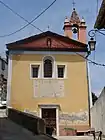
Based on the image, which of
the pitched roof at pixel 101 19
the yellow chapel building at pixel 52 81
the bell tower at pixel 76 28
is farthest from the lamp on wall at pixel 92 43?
the bell tower at pixel 76 28

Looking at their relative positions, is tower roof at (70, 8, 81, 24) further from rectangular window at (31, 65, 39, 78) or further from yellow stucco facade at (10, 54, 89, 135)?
rectangular window at (31, 65, 39, 78)

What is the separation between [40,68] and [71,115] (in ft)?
13.7

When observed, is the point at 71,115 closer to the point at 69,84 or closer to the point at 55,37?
the point at 69,84

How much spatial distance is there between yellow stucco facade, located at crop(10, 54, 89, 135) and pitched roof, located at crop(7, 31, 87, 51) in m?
0.58

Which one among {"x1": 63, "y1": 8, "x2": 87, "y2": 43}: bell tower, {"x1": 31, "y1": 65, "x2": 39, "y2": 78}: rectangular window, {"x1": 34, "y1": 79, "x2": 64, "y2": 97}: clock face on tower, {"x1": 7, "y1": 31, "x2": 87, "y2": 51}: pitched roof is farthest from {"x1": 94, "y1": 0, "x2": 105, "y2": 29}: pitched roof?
{"x1": 63, "y1": 8, "x2": 87, "y2": 43}: bell tower

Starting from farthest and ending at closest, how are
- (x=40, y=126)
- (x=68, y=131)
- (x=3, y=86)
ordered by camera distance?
(x=3, y=86) < (x=68, y=131) < (x=40, y=126)

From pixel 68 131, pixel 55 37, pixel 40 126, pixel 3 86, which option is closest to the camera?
pixel 40 126

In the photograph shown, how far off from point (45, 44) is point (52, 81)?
2.95 meters

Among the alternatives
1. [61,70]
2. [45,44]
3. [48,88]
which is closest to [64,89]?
[48,88]

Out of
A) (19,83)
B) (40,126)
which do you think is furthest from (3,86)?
(40,126)

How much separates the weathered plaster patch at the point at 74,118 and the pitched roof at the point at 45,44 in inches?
194

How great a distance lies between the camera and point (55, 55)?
27.1 meters

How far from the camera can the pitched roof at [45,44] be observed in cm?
2705

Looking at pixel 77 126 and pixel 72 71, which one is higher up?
pixel 72 71
